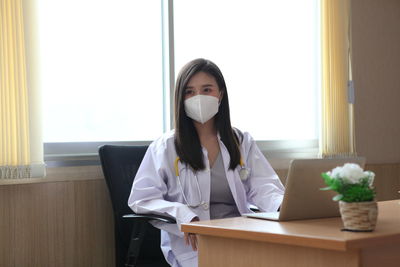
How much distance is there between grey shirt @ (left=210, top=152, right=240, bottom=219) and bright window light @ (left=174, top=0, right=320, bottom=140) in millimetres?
1113

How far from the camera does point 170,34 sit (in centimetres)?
390

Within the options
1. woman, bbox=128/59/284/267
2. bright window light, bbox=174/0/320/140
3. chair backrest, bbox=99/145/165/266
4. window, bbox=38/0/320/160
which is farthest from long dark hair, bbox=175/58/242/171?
bright window light, bbox=174/0/320/140

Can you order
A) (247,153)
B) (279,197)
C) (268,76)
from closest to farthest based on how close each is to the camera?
(279,197) → (247,153) → (268,76)

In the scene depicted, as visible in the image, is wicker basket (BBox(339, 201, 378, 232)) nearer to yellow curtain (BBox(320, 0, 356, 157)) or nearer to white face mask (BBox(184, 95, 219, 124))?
white face mask (BBox(184, 95, 219, 124))

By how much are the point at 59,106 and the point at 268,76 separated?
158 centimetres

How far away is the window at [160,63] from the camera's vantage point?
354cm

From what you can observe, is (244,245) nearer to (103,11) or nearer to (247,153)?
(247,153)

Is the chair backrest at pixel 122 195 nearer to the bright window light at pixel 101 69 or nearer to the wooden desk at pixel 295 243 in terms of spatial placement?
the bright window light at pixel 101 69

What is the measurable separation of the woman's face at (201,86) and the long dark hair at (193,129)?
18mm

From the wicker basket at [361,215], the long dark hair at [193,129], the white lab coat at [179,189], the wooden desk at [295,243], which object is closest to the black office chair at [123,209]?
the white lab coat at [179,189]

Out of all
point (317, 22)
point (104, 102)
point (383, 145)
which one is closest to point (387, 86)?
point (383, 145)

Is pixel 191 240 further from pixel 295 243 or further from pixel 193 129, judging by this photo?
pixel 295 243

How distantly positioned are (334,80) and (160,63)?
130 centimetres

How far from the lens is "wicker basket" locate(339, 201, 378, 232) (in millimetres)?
1847
